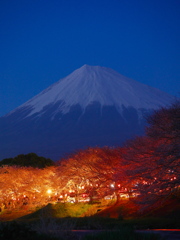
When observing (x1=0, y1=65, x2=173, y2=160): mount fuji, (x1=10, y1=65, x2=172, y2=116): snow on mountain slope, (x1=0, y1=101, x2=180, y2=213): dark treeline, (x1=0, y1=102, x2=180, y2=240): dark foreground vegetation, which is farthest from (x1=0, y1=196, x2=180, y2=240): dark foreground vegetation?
(x1=10, y1=65, x2=172, y2=116): snow on mountain slope

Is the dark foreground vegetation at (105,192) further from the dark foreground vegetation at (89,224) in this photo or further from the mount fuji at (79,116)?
the mount fuji at (79,116)

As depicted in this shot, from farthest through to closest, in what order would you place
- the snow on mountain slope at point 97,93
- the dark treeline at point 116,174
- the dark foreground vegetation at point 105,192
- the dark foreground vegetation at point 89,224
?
1. the snow on mountain slope at point 97,93
2. the dark treeline at point 116,174
3. the dark foreground vegetation at point 105,192
4. the dark foreground vegetation at point 89,224

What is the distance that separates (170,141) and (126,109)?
13162 cm

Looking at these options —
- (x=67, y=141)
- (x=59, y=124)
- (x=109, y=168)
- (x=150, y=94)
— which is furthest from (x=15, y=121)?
(x=109, y=168)

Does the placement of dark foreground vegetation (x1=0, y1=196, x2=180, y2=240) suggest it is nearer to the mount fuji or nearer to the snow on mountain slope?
the mount fuji

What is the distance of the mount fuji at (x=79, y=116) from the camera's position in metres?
124

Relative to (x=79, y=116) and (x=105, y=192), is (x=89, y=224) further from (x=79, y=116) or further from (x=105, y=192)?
(x=79, y=116)

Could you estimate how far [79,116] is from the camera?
464 feet

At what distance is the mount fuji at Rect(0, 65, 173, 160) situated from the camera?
406 ft

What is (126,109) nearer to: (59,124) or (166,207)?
(59,124)

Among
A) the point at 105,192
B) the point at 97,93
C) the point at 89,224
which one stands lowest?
the point at 89,224

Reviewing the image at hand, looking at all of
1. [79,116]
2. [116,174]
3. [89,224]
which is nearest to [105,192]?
[116,174]

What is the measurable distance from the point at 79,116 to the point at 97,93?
25563 mm

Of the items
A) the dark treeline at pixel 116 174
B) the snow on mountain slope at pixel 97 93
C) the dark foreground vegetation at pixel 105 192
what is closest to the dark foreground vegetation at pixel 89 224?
the dark foreground vegetation at pixel 105 192
